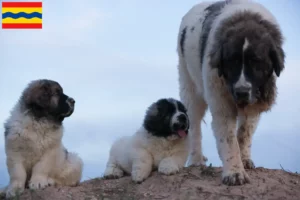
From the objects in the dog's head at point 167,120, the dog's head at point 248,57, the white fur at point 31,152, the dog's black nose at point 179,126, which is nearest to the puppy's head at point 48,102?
the white fur at point 31,152

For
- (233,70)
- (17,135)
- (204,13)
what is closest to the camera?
(233,70)

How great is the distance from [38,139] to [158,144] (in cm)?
174

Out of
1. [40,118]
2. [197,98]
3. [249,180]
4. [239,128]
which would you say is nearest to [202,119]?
[197,98]

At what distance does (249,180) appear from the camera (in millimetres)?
7711

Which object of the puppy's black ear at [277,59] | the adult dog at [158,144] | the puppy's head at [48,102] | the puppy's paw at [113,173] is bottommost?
the puppy's paw at [113,173]

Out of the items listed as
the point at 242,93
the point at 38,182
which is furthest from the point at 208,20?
the point at 38,182

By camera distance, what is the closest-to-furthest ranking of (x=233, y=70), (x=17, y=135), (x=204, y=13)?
(x=233, y=70) < (x=17, y=135) < (x=204, y=13)

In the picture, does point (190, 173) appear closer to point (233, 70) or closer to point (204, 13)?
point (233, 70)

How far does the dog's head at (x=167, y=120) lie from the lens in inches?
330

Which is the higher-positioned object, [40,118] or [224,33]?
[224,33]

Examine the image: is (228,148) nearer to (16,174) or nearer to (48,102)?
(48,102)

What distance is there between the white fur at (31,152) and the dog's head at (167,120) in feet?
4.49

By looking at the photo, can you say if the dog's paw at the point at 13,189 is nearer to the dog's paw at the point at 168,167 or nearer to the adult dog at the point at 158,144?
the adult dog at the point at 158,144

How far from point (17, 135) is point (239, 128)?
3.29 m
